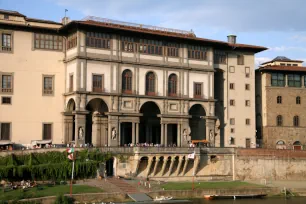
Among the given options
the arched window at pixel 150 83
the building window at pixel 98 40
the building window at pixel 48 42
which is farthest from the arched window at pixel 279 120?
the building window at pixel 48 42

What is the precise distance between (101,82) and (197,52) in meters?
14.5

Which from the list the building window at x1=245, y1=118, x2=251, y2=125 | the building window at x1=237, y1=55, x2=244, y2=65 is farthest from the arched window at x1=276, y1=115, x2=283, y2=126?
the building window at x1=237, y1=55, x2=244, y2=65

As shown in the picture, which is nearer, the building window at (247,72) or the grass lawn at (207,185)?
the grass lawn at (207,185)

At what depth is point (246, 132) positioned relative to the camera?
78.1m

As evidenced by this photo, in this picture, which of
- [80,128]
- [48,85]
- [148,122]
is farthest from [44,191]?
[148,122]

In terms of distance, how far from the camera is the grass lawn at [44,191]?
48.8 meters

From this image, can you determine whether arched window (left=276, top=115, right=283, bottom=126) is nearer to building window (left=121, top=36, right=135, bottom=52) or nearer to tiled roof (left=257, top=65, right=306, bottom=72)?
tiled roof (left=257, top=65, right=306, bottom=72)

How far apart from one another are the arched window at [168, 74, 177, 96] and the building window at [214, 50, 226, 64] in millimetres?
8656

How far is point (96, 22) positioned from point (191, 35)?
14154 mm

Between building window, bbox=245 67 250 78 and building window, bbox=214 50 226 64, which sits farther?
building window, bbox=245 67 250 78

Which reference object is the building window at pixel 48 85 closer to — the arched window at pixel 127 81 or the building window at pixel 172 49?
the arched window at pixel 127 81

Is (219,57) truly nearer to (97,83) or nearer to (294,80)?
(294,80)

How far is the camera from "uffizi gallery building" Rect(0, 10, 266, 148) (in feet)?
211

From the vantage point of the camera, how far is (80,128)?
6369cm
